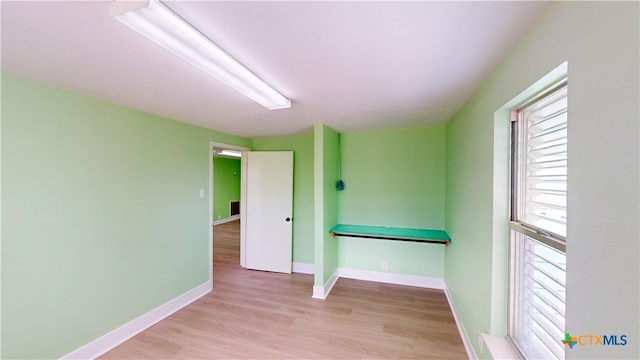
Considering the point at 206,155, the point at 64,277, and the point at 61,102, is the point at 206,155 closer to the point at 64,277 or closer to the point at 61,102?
the point at 61,102

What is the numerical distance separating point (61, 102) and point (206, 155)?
55.9 inches

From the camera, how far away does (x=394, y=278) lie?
3217mm

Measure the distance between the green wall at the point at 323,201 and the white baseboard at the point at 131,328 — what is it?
5.19 feet

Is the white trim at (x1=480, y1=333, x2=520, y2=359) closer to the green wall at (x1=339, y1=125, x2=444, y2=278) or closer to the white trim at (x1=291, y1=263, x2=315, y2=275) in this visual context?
the green wall at (x1=339, y1=125, x2=444, y2=278)

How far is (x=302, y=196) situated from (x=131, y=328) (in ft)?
8.00

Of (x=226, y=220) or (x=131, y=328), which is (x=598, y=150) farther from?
(x=226, y=220)

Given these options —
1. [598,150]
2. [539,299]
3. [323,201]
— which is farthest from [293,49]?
[323,201]

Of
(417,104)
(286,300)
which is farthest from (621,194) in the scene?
(286,300)

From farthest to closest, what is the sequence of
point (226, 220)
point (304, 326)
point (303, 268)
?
1. point (226, 220)
2. point (303, 268)
3. point (304, 326)

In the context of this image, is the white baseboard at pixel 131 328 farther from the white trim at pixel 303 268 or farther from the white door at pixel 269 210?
the white trim at pixel 303 268

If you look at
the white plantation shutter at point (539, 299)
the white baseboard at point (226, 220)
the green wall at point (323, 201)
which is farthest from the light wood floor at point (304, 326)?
the white baseboard at point (226, 220)

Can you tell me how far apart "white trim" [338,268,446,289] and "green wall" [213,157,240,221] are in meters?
5.09

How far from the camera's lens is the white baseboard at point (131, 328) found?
1.85 m

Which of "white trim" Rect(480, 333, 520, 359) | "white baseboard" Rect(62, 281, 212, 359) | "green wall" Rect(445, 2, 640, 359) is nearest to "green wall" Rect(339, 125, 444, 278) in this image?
"white trim" Rect(480, 333, 520, 359)
